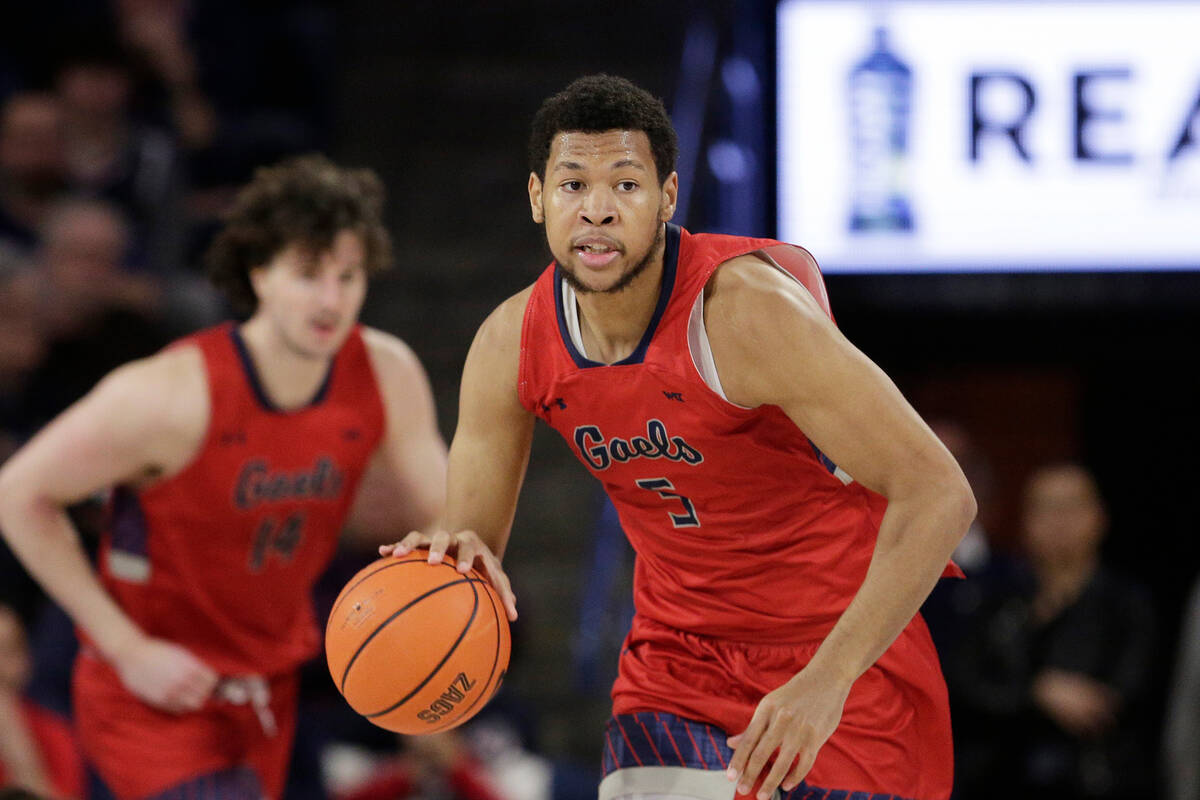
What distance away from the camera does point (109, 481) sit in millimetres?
4012

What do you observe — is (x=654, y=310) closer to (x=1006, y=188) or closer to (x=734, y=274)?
(x=734, y=274)

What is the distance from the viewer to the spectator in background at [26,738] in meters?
5.02

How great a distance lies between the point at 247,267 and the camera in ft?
14.3

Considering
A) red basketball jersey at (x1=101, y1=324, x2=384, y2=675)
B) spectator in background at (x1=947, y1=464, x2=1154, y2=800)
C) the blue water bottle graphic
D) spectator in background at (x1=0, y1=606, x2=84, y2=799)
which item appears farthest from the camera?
the blue water bottle graphic

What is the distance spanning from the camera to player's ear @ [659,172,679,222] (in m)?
3.03

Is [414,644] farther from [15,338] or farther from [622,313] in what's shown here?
[15,338]

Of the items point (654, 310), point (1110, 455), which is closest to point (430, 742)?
point (654, 310)

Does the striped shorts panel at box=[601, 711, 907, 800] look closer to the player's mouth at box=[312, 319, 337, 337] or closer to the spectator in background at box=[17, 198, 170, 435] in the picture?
the player's mouth at box=[312, 319, 337, 337]

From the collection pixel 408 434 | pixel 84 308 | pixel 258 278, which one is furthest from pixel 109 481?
pixel 84 308

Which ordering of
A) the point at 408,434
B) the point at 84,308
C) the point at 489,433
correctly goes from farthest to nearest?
1. the point at 84,308
2. the point at 408,434
3. the point at 489,433

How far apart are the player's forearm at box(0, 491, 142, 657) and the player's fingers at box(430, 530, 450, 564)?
51.7 inches

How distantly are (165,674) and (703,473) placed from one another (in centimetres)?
171

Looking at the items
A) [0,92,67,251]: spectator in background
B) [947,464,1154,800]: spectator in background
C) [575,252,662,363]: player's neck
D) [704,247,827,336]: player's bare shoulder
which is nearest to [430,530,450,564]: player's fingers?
[575,252,662,363]: player's neck

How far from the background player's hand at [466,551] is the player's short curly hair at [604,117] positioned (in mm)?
753
